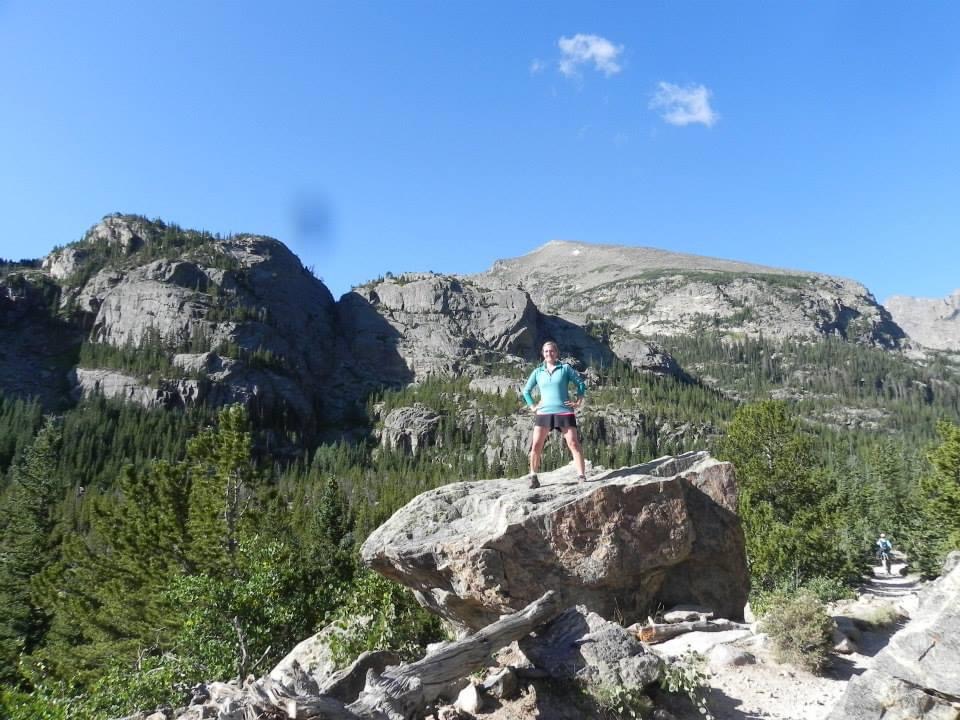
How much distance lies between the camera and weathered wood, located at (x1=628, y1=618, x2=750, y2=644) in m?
11.3

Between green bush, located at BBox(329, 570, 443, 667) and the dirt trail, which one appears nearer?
the dirt trail

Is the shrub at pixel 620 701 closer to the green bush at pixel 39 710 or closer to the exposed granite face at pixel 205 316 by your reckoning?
the green bush at pixel 39 710

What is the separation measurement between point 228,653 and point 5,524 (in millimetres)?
48948

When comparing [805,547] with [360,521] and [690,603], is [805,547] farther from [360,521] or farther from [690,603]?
[360,521]

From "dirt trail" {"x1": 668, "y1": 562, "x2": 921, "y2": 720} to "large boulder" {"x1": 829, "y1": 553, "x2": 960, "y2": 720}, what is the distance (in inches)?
50.1

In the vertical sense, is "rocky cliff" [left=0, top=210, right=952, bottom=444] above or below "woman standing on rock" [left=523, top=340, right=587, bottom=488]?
above

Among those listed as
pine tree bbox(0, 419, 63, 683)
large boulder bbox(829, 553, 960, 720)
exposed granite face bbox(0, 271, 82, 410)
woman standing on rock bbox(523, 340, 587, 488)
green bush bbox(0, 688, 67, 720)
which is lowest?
pine tree bbox(0, 419, 63, 683)

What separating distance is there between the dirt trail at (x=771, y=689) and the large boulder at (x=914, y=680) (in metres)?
1.27

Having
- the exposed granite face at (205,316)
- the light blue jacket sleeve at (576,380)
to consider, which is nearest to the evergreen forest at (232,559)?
the light blue jacket sleeve at (576,380)

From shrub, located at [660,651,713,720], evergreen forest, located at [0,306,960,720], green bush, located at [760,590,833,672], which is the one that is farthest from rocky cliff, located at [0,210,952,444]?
shrub, located at [660,651,713,720]

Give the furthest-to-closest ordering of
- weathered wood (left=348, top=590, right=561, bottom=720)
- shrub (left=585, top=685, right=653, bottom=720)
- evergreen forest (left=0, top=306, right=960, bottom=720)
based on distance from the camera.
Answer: evergreen forest (left=0, top=306, right=960, bottom=720)
shrub (left=585, top=685, right=653, bottom=720)
weathered wood (left=348, top=590, right=561, bottom=720)

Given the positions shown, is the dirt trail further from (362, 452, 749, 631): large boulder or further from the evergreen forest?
the evergreen forest

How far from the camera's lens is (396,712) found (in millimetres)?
7082

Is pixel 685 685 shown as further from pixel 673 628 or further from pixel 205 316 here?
pixel 205 316
